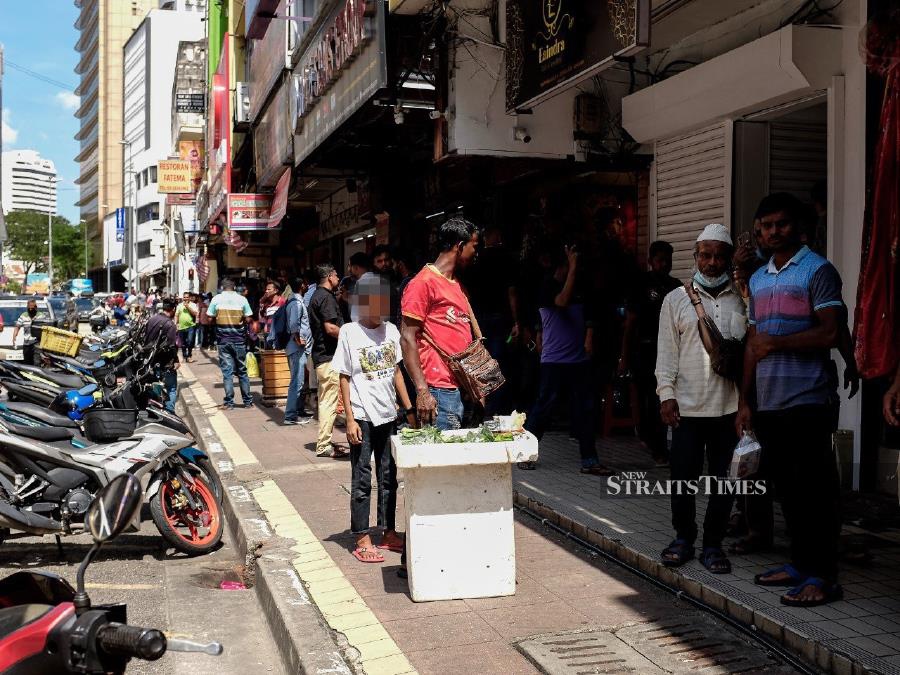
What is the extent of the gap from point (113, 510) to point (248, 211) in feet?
60.0

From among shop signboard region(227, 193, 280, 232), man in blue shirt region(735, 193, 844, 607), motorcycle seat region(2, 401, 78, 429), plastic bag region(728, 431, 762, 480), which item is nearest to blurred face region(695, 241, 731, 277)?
man in blue shirt region(735, 193, 844, 607)

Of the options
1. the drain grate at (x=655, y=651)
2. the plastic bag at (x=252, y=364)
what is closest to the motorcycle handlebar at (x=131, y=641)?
the drain grate at (x=655, y=651)

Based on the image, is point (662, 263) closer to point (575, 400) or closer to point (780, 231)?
point (575, 400)

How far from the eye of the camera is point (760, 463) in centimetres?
469

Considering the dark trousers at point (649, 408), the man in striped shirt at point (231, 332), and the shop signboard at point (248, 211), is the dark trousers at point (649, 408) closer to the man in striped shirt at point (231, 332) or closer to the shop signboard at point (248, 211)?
the man in striped shirt at point (231, 332)

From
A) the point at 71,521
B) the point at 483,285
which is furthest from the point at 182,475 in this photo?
the point at 483,285

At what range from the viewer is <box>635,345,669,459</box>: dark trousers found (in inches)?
315

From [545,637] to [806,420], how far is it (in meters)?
1.60

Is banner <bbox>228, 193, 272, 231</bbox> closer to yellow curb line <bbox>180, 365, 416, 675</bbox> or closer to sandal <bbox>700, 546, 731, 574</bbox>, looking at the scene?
yellow curb line <bbox>180, 365, 416, 675</bbox>

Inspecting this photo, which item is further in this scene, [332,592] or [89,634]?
[332,592]

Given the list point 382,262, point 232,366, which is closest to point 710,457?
point 382,262

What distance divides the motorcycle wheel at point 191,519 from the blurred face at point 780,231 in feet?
13.7

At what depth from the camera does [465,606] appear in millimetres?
4777

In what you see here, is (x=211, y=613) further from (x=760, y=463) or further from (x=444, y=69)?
(x=444, y=69)
